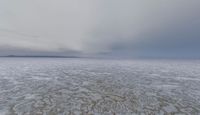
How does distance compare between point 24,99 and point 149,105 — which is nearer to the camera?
point 149,105

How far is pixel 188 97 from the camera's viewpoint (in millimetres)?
7918

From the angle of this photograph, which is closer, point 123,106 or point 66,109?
point 66,109

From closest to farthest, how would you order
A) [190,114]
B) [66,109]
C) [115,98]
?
[190,114], [66,109], [115,98]

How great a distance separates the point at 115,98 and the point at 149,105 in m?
1.97

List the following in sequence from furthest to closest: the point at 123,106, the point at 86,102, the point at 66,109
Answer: the point at 86,102 → the point at 123,106 → the point at 66,109

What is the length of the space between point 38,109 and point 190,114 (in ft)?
22.5

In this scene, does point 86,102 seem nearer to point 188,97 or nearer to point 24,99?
point 24,99

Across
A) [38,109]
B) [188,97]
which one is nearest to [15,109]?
[38,109]

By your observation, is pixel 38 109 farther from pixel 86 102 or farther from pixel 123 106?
pixel 123 106

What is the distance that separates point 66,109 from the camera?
19.7 feet

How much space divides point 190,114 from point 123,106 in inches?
115

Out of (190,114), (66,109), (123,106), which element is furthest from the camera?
(123,106)

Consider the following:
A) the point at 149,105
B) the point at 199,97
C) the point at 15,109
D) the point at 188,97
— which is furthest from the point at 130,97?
the point at 15,109

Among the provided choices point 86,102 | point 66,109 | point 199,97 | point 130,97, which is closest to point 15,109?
point 66,109
